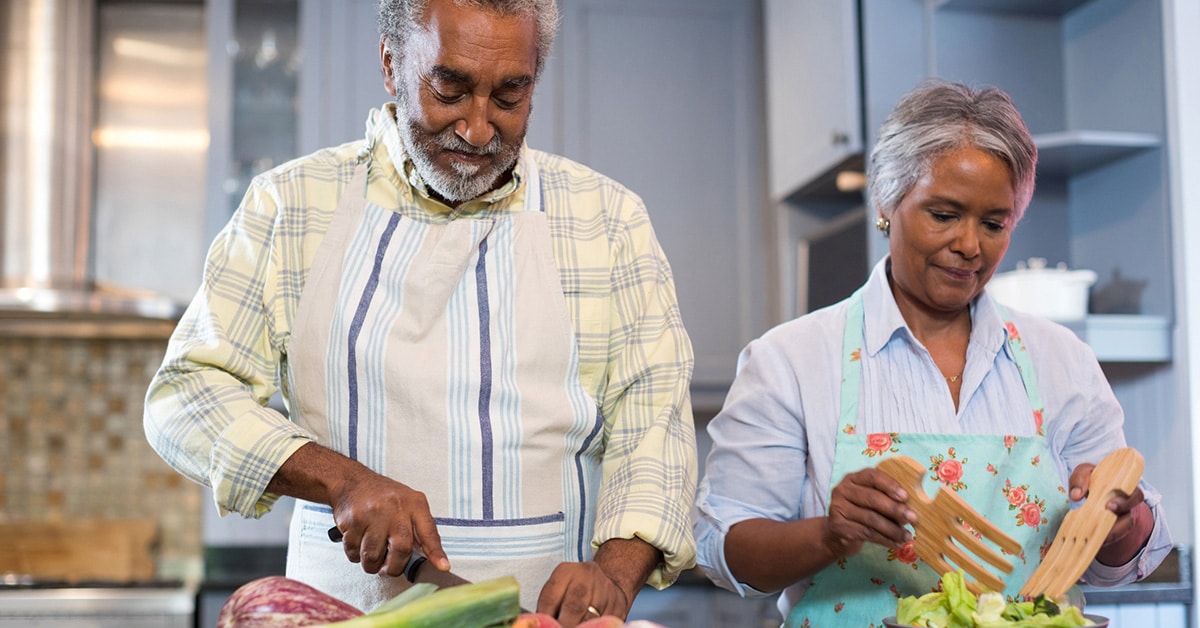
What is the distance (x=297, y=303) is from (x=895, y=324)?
677 mm

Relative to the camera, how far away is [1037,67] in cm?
251

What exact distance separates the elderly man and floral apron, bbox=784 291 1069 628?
0.22m

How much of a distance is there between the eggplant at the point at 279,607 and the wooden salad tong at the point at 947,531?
0.54 meters

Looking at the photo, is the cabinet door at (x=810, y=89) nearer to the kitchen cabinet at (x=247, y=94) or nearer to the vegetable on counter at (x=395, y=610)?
the kitchen cabinet at (x=247, y=94)

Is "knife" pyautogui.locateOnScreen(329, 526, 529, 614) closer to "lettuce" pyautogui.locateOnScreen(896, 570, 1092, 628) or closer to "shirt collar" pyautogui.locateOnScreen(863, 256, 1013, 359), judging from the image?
"lettuce" pyautogui.locateOnScreen(896, 570, 1092, 628)

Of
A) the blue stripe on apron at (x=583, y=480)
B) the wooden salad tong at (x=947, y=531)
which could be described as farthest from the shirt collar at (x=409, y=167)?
the wooden salad tong at (x=947, y=531)

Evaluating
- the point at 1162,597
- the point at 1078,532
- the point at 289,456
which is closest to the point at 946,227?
the point at 1078,532

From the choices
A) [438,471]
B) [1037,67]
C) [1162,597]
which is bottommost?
[1162,597]

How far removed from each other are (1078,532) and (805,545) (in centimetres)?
26

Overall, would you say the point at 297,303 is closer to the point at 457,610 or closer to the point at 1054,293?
the point at 457,610

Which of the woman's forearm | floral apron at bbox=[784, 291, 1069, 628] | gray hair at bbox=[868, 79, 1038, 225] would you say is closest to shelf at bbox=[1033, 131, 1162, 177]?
gray hair at bbox=[868, 79, 1038, 225]

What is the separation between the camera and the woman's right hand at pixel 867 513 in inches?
42.1

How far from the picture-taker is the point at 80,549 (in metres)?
3.32

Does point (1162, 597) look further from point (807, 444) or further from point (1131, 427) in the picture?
point (807, 444)
